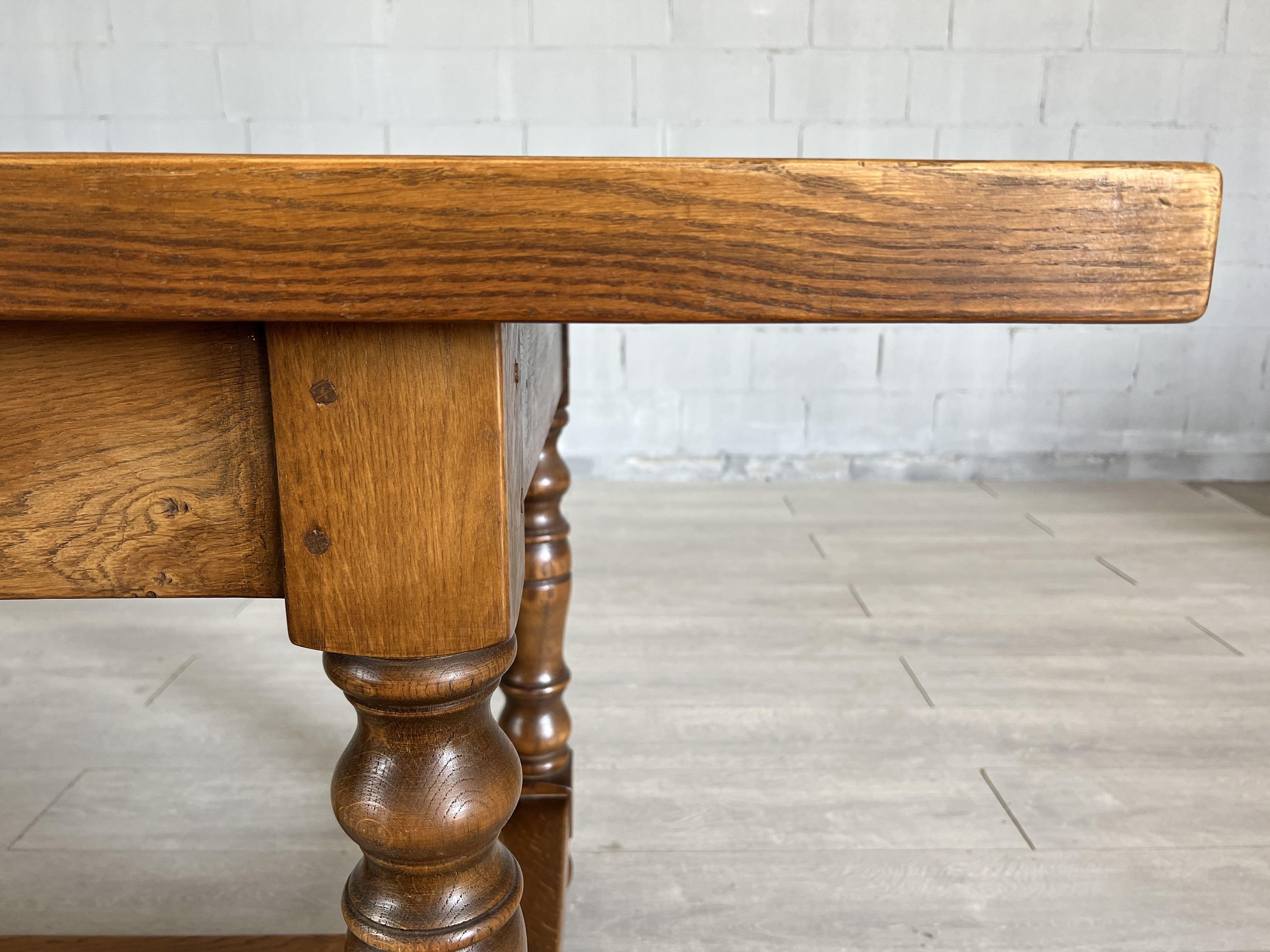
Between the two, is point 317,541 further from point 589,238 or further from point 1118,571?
point 1118,571

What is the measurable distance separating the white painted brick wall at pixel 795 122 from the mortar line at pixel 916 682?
1217 mm

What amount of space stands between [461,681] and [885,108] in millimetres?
2463

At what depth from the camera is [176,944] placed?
0.73 metres

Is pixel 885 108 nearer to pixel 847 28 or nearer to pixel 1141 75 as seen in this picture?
pixel 847 28

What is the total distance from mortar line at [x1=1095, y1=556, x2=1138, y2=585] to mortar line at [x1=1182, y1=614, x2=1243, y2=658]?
0.18m

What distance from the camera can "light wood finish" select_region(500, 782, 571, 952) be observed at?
79 cm

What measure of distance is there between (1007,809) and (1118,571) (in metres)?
0.98

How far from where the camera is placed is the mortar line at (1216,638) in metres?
1.54

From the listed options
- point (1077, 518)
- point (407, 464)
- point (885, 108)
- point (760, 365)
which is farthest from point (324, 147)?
point (407, 464)

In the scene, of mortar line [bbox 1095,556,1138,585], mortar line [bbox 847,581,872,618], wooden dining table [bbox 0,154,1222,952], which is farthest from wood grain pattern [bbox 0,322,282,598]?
mortar line [bbox 1095,556,1138,585]

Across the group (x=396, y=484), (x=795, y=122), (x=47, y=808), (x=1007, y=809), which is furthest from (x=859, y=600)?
(x=396, y=484)

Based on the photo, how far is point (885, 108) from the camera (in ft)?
8.34

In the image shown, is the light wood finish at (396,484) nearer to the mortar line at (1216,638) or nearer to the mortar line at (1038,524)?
the mortar line at (1216,638)

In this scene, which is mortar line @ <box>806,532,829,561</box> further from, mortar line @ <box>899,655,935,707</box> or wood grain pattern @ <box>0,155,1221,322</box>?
wood grain pattern @ <box>0,155,1221,322</box>
